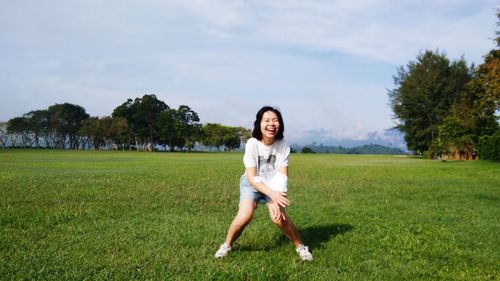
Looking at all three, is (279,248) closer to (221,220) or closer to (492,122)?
(221,220)

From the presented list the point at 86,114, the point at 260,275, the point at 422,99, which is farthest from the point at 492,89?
the point at 86,114

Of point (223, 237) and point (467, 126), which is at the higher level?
point (467, 126)

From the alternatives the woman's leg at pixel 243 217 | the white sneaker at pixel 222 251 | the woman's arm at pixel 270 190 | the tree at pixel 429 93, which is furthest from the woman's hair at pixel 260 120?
the tree at pixel 429 93

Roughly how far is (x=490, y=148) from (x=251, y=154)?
35.6 metres

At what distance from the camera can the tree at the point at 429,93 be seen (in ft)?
190

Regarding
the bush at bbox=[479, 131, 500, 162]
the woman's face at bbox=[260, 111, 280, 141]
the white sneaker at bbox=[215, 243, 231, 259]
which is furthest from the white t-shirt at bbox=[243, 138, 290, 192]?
the bush at bbox=[479, 131, 500, 162]

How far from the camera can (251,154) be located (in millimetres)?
5500

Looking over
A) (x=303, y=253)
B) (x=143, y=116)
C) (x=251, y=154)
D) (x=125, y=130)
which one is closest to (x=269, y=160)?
(x=251, y=154)

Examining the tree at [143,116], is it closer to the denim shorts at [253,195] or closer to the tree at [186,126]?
the tree at [186,126]

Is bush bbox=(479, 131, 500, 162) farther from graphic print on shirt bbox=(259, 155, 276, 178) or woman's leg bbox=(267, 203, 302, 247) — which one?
graphic print on shirt bbox=(259, 155, 276, 178)

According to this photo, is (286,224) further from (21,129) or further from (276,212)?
(21,129)

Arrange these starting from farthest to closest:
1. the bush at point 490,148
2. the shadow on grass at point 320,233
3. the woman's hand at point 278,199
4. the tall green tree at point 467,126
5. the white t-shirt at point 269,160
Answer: the tall green tree at point 467,126 < the bush at point 490,148 < the shadow on grass at point 320,233 < the white t-shirt at point 269,160 < the woman's hand at point 278,199

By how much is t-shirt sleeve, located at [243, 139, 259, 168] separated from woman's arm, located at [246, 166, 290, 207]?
67 mm

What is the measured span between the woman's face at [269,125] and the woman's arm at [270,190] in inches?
18.6
